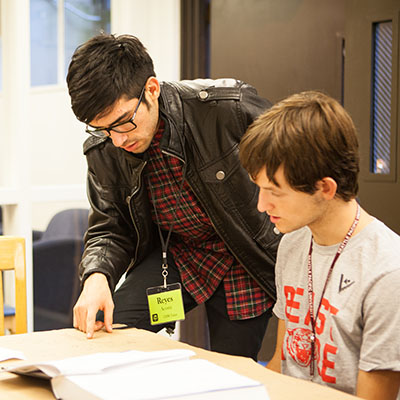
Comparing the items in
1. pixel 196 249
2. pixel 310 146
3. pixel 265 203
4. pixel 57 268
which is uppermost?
pixel 310 146

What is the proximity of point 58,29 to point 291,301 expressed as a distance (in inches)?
95.6

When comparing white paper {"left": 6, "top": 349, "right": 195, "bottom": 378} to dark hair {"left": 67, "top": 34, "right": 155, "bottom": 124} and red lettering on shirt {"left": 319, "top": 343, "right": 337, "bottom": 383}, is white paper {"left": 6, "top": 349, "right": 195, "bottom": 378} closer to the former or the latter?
red lettering on shirt {"left": 319, "top": 343, "right": 337, "bottom": 383}

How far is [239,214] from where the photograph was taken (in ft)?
6.01

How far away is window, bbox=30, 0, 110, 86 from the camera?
319 cm

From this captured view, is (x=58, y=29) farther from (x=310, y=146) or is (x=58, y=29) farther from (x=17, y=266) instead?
(x=310, y=146)

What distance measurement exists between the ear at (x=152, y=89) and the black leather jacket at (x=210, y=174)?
2.7 inches

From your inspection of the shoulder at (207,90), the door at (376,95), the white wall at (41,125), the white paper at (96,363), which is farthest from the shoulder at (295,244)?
the white wall at (41,125)

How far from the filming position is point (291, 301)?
1346 mm

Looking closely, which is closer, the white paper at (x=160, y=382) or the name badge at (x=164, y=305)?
the white paper at (x=160, y=382)

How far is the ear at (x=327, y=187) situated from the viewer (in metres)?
1.21

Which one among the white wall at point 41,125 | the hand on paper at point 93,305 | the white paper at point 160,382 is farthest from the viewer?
the white wall at point 41,125

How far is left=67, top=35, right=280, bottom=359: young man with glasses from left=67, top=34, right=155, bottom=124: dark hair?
1 cm

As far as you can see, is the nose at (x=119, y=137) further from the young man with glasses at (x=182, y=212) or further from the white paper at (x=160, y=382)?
the white paper at (x=160, y=382)

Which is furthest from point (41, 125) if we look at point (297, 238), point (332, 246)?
point (332, 246)
